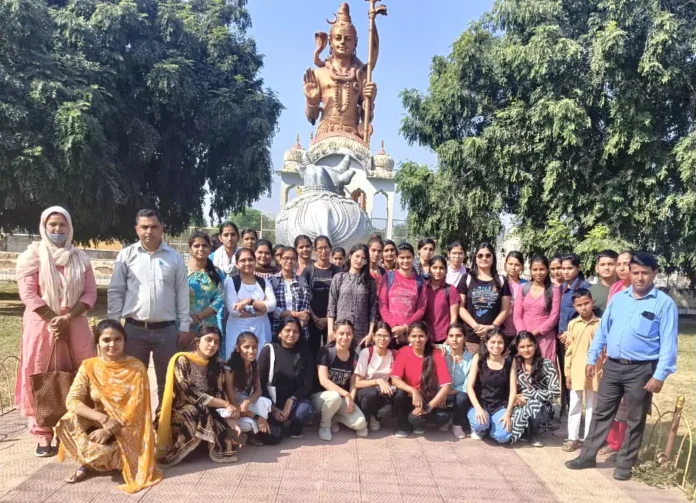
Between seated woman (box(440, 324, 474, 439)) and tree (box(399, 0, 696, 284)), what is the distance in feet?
24.2

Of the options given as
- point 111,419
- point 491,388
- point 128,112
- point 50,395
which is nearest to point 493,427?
point 491,388

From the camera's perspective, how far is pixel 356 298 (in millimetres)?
4395

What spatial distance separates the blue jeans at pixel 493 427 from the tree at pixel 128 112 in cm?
788

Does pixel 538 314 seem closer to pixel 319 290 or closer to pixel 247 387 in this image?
pixel 319 290

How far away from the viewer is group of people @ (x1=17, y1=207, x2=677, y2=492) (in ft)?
11.0

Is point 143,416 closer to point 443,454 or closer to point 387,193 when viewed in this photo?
point 443,454

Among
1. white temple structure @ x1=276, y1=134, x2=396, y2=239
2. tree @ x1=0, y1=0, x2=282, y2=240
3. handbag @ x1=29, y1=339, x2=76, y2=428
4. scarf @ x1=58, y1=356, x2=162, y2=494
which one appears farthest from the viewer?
white temple structure @ x1=276, y1=134, x2=396, y2=239

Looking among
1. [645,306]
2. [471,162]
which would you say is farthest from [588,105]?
[645,306]

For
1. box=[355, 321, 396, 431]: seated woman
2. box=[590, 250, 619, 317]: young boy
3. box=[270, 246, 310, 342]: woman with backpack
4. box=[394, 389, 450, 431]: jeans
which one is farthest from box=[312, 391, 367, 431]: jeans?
box=[590, 250, 619, 317]: young boy

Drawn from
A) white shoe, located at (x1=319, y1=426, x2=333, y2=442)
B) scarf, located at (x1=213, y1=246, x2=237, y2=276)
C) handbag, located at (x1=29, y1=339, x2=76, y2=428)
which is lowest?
white shoe, located at (x1=319, y1=426, x2=333, y2=442)

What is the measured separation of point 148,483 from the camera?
310cm

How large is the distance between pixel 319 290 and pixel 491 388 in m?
1.60

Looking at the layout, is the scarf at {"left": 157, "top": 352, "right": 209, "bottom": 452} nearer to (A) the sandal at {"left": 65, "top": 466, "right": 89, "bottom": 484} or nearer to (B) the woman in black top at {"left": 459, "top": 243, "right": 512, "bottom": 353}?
(A) the sandal at {"left": 65, "top": 466, "right": 89, "bottom": 484}

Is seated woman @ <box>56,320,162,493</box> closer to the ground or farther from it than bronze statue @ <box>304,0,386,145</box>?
closer to the ground
